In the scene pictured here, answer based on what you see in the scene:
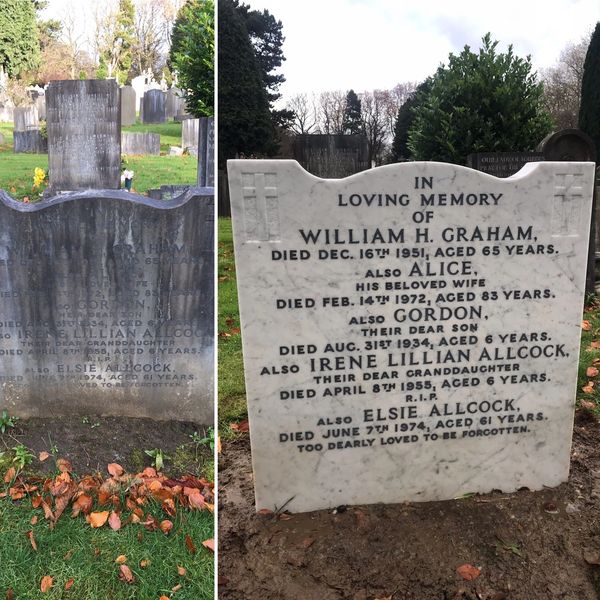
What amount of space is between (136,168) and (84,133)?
3307mm

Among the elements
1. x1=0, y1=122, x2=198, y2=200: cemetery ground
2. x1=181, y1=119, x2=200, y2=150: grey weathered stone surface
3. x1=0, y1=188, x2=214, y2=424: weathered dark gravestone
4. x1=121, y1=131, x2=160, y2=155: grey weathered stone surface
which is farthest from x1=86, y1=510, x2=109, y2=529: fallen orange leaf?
x1=181, y1=119, x2=200, y2=150: grey weathered stone surface

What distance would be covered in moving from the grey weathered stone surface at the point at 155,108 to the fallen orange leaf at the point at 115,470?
1218 centimetres

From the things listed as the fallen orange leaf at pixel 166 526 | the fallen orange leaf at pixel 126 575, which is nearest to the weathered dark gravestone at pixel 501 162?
the fallen orange leaf at pixel 166 526

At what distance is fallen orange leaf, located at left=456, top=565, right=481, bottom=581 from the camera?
8.57 ft

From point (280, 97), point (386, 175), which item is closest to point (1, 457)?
point (386, 175)

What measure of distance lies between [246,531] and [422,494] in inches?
36.1

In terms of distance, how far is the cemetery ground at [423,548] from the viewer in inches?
102

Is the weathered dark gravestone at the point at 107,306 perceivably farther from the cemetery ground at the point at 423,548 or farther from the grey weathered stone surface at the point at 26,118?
the grey weathered stone surface at the point at 26,118

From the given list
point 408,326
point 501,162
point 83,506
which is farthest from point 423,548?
point 501,162

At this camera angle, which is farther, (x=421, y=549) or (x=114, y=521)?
(x=114, y=521)

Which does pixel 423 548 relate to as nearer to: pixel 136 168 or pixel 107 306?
pixel 107 306

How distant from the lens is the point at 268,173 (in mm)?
2635

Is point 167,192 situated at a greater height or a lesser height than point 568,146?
lesser

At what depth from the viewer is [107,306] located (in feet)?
12.8
